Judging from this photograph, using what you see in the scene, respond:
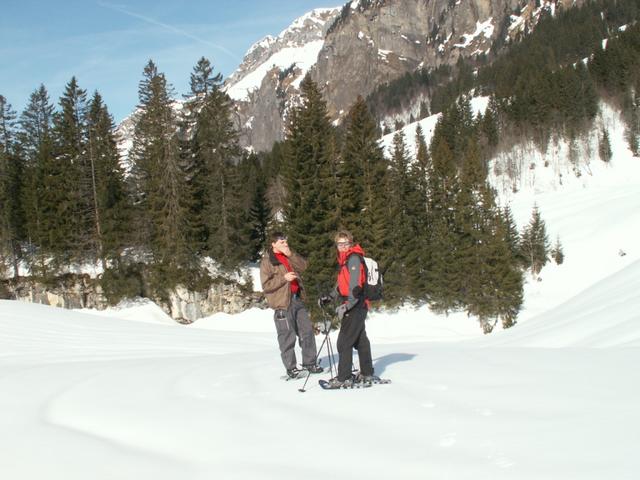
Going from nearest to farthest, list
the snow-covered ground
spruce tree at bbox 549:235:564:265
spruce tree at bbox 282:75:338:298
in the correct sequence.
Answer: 1. the snow-covered ground
2. spruce tree at bbox 282:75:338:298
3. spruce tree at bbox 549:235:564:265

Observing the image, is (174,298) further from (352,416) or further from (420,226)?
(352,416)

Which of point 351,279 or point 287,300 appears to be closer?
point 351,279

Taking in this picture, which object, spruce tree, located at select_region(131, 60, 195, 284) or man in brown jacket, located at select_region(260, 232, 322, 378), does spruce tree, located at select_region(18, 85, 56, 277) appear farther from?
man in brown jacket, located at select_region(260, 232, 322, 378)

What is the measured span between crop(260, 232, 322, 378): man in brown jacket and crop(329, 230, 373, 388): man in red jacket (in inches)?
30.5

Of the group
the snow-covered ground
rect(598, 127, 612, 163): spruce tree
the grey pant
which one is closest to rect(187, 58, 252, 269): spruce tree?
the snow-covered ground

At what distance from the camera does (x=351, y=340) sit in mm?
5934

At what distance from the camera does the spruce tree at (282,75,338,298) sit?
28.9 meters

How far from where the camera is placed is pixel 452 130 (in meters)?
84.6

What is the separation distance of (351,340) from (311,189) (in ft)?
79.8

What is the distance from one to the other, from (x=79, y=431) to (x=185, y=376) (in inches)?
99.1

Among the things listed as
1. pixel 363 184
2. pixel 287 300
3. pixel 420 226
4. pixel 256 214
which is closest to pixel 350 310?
pixel 287 300

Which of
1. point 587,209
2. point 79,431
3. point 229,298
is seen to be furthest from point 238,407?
point 587,209

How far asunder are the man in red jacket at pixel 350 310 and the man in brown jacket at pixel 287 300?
773 mm

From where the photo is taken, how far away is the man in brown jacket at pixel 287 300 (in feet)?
21.7
